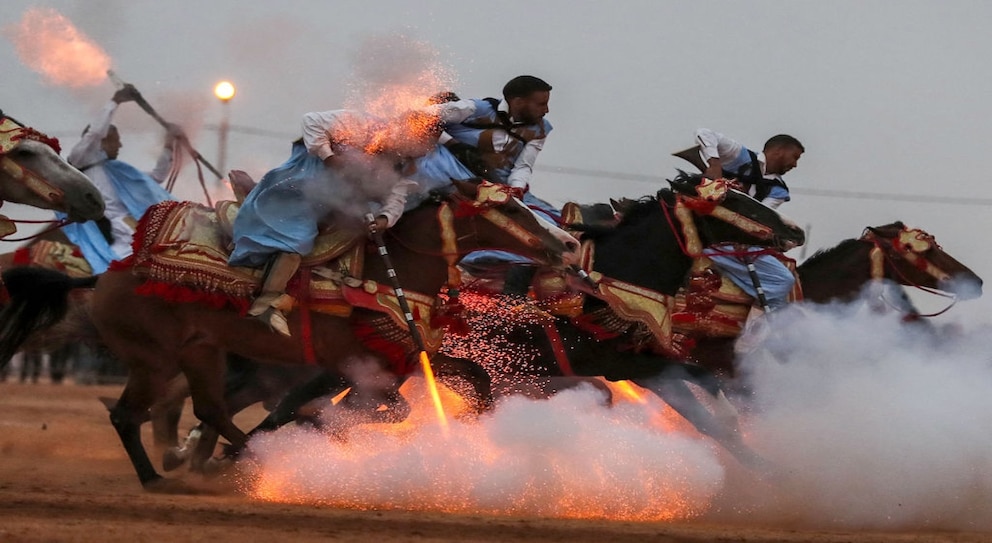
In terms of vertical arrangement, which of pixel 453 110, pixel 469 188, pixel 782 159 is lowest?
pixel 469 188

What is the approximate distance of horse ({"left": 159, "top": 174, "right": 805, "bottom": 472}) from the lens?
884 cm

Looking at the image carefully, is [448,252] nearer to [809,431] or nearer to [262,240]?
[262,240]

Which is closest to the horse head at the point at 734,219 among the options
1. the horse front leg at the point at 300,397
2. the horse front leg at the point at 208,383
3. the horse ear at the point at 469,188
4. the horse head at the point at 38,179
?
the horse ear at the point at 469,188

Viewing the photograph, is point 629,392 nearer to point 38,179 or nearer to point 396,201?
point 396,201

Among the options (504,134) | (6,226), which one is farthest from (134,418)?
(504,134)

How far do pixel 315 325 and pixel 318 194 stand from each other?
0.81m

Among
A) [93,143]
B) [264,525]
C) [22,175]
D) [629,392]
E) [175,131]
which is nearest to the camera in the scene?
[264,525]

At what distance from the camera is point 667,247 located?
899 centimetres

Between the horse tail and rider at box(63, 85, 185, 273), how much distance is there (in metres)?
2.76

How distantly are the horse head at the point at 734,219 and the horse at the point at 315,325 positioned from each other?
1.22 meters

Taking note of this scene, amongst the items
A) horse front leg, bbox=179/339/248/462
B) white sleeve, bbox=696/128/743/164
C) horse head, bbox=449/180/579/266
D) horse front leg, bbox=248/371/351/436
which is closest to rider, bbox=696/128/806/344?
white sleeve, bbox=696/128/743/164

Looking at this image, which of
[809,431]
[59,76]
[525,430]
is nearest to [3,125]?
[59,76]

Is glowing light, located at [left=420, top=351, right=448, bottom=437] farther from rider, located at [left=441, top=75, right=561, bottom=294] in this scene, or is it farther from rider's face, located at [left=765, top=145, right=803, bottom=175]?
rider's face, located at [left=765, top=145, right=803, bottom=175]

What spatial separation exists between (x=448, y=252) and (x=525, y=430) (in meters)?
1.20
